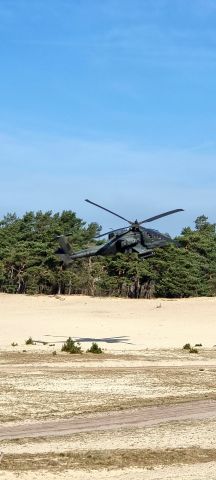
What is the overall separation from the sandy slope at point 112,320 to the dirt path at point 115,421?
1639cm

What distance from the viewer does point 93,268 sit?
7381cm

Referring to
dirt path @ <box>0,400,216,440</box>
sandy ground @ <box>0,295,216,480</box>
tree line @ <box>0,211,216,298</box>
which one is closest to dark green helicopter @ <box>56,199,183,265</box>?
sandy ground @ <box>0,295,216,480</box>

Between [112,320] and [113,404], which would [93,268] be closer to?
[112,320]

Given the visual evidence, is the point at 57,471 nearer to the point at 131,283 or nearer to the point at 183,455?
the point at 183,455

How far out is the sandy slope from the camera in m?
39.7

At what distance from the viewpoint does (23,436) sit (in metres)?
13.9

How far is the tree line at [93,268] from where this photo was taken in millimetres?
69875

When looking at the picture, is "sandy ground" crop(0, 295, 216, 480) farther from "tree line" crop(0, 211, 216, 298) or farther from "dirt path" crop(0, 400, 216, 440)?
"tree line" crop(0, 211, 216, 298)

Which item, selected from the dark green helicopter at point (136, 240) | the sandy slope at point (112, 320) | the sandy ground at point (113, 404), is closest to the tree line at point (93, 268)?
the sandy slope at point (112, 320)

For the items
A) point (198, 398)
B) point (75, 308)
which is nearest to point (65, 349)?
point (198, 398)

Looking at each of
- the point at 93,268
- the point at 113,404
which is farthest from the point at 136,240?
the point at 93,268

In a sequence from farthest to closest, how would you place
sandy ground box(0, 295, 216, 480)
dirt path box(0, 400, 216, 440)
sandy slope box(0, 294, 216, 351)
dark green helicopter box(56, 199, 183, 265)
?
sandy slope box(0, 294, 216, 351), dark green helicopter box(56, 199, 183, 265), dirt path box(0, 400, 216, 440), sandy ground box(0, 295, 216, 480)

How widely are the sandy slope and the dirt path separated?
53.8 ft

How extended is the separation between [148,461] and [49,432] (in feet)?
9.34
